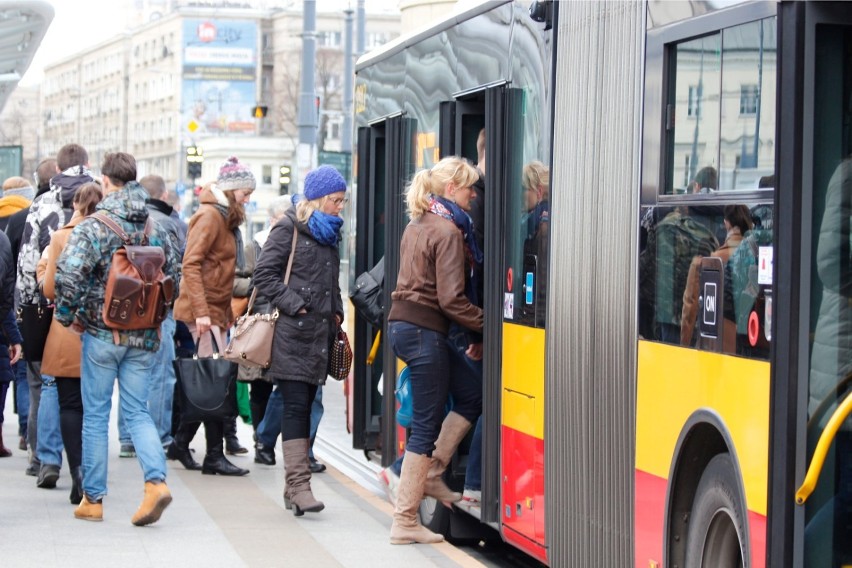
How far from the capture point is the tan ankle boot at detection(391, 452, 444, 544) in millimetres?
7734

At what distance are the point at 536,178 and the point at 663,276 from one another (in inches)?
59.7

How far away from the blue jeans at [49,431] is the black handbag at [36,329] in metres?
0.51

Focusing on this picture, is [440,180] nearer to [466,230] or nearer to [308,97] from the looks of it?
[466,230]

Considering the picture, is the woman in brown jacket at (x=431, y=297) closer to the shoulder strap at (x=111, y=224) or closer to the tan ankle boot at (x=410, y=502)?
the tan ankle boot at (x=410, y=502)

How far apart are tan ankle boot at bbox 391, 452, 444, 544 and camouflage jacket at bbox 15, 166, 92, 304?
9.58 feet

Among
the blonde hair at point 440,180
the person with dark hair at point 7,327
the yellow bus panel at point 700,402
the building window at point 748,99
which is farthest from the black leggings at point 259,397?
the building window at point 748,99

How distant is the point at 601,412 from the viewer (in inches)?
236

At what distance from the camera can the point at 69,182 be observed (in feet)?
31.2

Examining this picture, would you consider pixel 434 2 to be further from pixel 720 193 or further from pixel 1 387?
pixel 720 193

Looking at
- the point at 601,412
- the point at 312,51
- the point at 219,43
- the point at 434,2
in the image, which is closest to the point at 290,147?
the point at 219,43

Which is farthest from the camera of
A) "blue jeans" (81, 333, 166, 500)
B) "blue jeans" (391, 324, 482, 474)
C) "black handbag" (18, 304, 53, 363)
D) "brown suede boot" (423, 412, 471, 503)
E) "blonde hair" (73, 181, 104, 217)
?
"black handbag" (18, 304, 53, 363)

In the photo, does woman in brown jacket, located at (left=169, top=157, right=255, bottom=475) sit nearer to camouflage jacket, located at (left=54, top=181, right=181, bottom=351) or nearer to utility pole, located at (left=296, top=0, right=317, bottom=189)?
camouflage jacket, located at (left=54, top=181, right=181, bottom=351)

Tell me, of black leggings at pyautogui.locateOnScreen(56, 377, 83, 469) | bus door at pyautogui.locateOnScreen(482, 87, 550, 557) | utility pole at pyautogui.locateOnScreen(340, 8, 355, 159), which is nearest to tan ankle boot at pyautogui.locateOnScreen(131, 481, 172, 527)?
black leggings at pyautogui.locateOnScreen(56, 377, 83, 469)

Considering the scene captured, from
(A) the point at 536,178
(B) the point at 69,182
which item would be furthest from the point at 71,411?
(A) the point at 536,178
